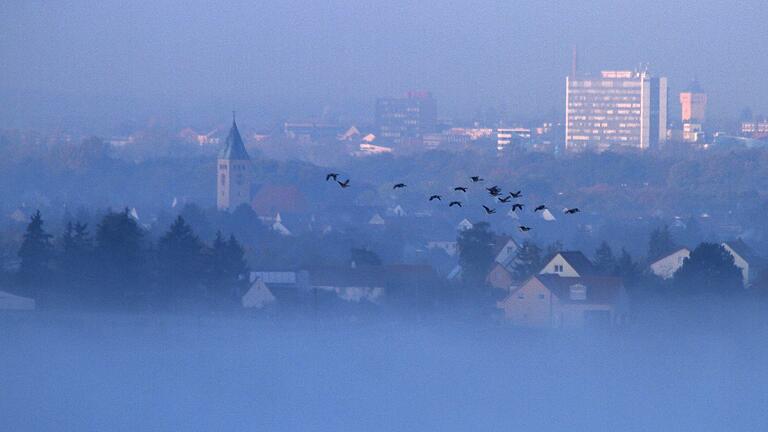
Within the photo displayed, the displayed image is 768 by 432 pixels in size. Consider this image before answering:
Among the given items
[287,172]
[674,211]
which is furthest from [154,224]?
[287,172]

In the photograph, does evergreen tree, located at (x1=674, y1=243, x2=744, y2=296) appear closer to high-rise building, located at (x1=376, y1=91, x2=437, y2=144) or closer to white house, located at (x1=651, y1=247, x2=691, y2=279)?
white house, located at (x1=651, y1=247, x2=691, y2=279)

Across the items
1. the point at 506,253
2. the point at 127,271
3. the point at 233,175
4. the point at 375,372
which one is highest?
the point at 127,271

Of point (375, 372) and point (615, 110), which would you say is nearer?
point (375, 372)

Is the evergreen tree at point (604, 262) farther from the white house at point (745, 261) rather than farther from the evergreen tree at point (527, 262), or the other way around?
the white house at point (745, 261)

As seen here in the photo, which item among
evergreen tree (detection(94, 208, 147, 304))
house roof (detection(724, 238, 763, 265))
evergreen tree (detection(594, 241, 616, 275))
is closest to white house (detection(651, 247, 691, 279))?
evergreen tree (detection(594, 241, 616, 275))

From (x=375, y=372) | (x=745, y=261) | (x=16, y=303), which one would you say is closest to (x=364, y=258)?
(x=375, y=372)

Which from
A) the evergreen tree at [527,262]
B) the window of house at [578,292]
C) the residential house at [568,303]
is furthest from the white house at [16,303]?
the window of house at [578,292]

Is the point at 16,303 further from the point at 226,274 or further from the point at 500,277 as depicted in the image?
the point at 500,277
